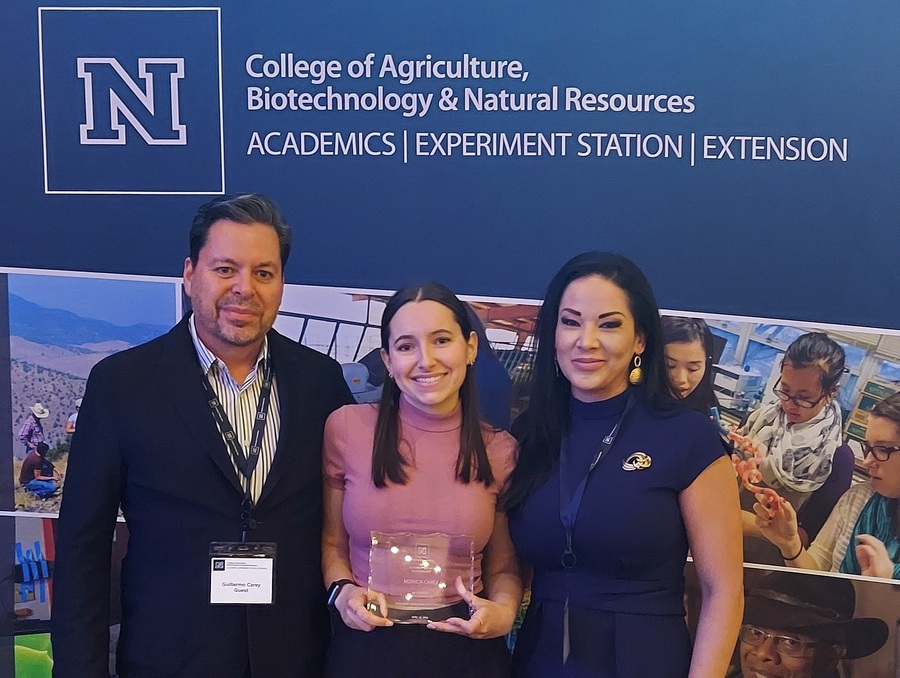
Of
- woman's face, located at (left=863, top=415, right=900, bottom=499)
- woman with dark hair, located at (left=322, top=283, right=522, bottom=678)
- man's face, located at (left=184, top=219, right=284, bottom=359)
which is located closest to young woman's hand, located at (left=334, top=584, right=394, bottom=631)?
woman with dark hair, located at (left=322, top=283, right=522, bottom=678)

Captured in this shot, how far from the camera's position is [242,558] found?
2.20 m

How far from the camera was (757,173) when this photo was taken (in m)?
2.76

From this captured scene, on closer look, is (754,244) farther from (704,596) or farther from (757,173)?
(704,596)

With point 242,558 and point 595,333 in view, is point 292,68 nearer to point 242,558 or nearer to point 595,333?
point 595,333

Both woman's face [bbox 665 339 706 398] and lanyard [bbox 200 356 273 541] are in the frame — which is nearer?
lanyard [bbox 200 356 273 541]

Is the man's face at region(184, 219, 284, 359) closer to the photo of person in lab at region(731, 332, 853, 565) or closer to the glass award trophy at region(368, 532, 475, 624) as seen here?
the glass award trophy at region(368, 532, 475, 624)

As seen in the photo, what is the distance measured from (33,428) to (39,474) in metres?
0.15

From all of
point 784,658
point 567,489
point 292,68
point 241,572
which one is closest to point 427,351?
point 567,489

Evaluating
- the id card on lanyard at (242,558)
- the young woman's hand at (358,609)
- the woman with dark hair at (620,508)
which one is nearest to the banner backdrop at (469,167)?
the woman with dark hair at (620,508)

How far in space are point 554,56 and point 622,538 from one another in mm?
1458

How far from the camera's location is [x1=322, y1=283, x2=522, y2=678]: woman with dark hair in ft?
7.22

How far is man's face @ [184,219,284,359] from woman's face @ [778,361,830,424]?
5.09 ft

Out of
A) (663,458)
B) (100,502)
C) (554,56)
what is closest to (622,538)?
(663,458)

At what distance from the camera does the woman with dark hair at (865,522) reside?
2.79 meters
